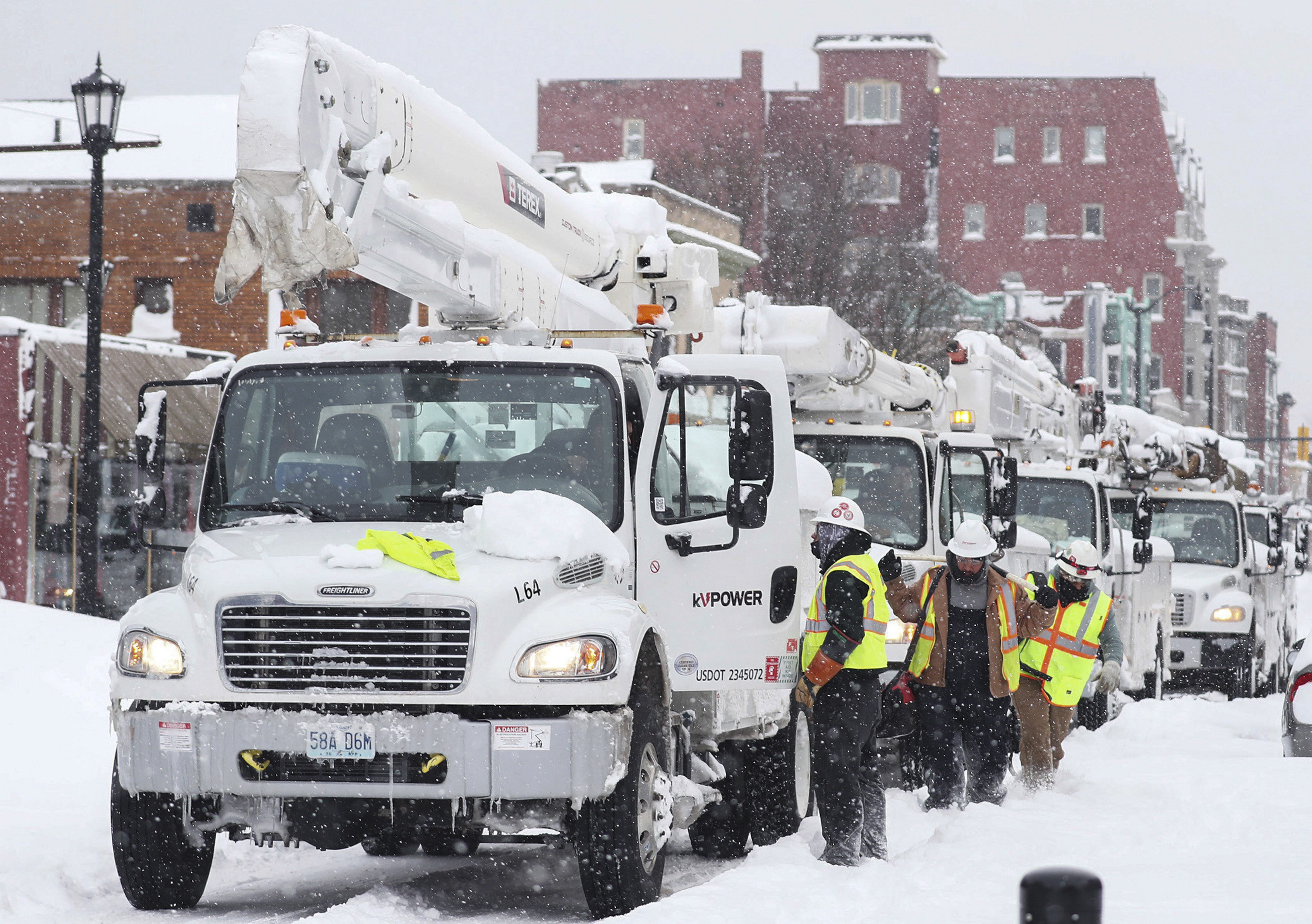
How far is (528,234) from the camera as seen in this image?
9.84m

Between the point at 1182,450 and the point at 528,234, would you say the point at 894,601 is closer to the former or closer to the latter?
the point at 528,234

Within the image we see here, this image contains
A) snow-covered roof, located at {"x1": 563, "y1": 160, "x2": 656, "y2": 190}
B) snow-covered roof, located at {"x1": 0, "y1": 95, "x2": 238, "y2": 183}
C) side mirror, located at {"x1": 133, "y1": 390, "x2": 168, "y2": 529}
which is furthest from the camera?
snow-covered roof, located at {"x1": 563, "y1": 160, "x2": 656, "y2": 190}

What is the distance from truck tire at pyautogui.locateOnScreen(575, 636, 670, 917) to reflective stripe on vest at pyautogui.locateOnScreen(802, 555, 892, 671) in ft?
4.30

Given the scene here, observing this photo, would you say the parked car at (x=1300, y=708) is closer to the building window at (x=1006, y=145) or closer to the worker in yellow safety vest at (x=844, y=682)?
the worker in yellow safety vest at (x=844, y=682)

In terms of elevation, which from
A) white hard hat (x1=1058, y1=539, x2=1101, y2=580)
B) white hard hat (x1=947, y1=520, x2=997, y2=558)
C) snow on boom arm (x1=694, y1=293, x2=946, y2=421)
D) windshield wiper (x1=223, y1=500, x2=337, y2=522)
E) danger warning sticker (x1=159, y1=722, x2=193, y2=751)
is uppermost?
snow on boom arm (x1=694, y1=293, x2=946, y2=421)

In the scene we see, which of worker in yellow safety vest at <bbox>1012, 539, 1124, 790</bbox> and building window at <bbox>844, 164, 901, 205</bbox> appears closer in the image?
worker in yellow safety vest at <bbox>1012, 539, 1124, 790</bbox>

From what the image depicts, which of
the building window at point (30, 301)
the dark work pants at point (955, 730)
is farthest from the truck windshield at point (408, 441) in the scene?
the building window at point (30, 301)

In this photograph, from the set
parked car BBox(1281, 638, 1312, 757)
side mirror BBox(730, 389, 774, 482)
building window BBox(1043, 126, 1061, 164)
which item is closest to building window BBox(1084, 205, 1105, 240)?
building window BBox(1043, 126, 1061, 164)

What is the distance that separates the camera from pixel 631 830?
725cm

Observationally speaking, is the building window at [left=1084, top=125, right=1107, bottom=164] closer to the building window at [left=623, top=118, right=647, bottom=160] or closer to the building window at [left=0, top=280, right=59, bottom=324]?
the building window at [left=623, top=118, right=647, bottom=160]

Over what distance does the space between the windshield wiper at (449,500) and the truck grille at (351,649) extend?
799mm

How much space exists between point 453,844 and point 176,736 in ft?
5.99

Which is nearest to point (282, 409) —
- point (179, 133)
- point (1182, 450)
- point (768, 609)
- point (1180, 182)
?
point (768, 609)

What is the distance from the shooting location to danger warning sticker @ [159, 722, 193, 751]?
23.2 feet
